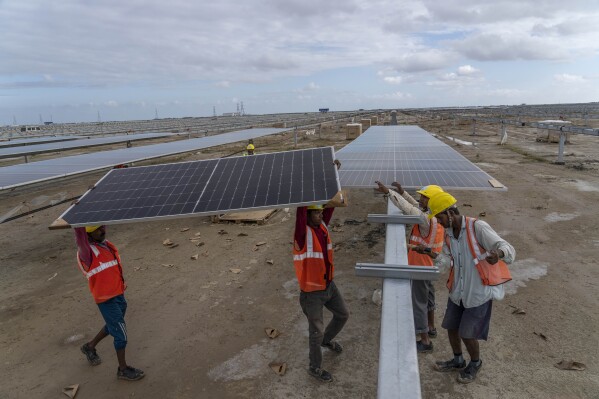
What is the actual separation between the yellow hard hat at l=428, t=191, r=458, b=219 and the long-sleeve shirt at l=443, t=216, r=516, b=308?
0.30 m

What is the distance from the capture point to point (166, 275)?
892 cm

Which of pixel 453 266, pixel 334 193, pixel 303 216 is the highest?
pixel 334 193

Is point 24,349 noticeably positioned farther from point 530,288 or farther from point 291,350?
point 530,288

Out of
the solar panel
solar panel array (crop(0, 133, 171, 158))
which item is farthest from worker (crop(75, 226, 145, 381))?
solar panel array (crop(0, 133, 171, 158))

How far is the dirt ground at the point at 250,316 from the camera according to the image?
5188mm

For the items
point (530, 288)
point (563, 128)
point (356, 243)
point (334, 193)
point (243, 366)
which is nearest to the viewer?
point (334, 193)

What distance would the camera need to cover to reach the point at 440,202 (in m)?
4.46

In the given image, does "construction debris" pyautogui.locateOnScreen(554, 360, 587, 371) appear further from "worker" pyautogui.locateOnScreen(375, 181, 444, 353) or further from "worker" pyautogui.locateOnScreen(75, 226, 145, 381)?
"worker" pyautogui.locateOnScreen(75, 226, 145, 381)

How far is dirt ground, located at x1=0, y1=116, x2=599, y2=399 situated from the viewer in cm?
519

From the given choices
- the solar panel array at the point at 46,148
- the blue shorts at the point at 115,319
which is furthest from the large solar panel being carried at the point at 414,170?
the solar panel array at the point at 46,148

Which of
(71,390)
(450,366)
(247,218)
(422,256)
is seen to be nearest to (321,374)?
(450,366)

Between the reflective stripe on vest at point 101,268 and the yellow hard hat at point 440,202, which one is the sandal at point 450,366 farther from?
the reflective stripe on vest at point 101,268

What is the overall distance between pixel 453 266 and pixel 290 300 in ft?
11.9

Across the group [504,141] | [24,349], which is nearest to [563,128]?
[504,141]
